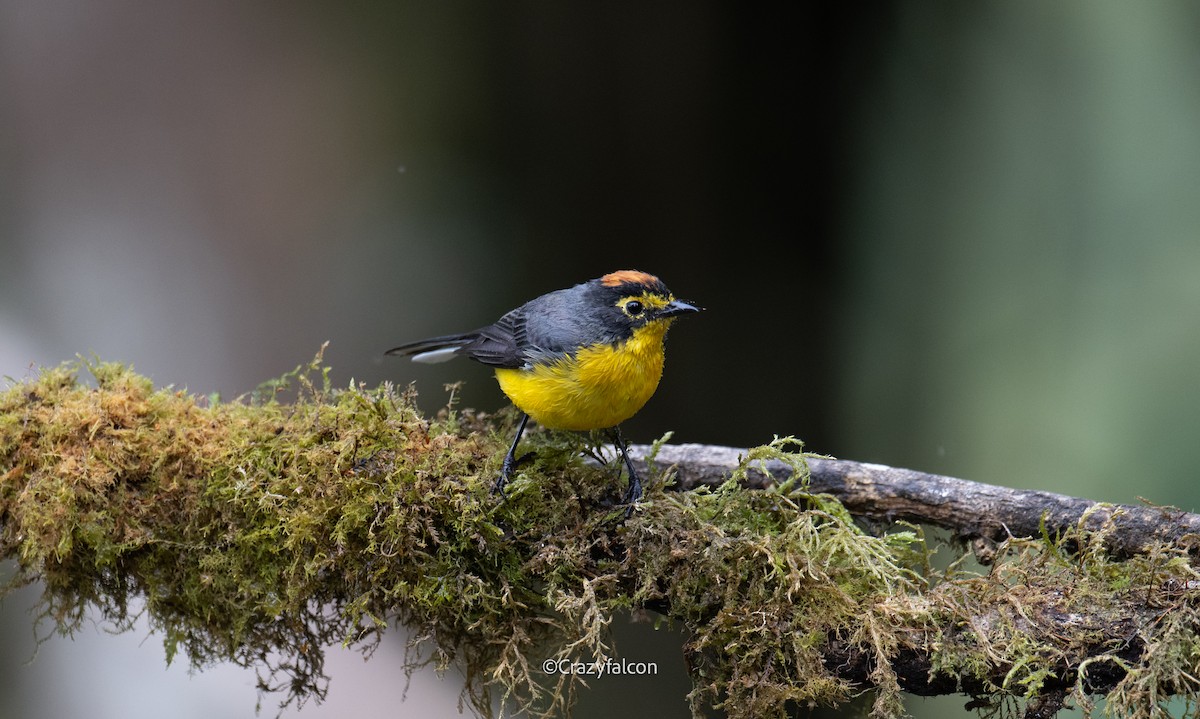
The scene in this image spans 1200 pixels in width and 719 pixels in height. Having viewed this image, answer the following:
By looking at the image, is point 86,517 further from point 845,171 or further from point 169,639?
point 845,171

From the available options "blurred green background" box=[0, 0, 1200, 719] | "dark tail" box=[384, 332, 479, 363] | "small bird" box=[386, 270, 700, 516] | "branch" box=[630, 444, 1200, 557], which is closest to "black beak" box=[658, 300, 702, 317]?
"small bird" box=[386, 270, 700, 516]

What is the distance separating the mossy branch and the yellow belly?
0.46ft

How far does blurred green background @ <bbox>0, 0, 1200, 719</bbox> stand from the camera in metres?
5.10

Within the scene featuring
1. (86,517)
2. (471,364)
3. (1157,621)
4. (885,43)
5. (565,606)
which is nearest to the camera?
(1157,621)

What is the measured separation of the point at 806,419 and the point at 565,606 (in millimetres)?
4742

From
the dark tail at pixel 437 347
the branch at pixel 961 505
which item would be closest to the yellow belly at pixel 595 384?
the branch at pixel 961 505

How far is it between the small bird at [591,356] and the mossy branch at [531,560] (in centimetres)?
15

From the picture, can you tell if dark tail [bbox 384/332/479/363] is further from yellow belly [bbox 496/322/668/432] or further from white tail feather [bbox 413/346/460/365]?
yellow belly [bbox 496/322/668/432]

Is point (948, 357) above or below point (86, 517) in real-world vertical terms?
below

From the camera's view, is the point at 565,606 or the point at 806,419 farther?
the point at 806,419

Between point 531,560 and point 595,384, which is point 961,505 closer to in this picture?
point 595,384

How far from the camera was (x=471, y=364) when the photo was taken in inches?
269

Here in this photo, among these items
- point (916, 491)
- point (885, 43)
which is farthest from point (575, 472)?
point (885, 43)

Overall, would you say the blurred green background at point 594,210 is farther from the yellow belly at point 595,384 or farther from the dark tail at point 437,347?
the yellow belly at point 595,384
